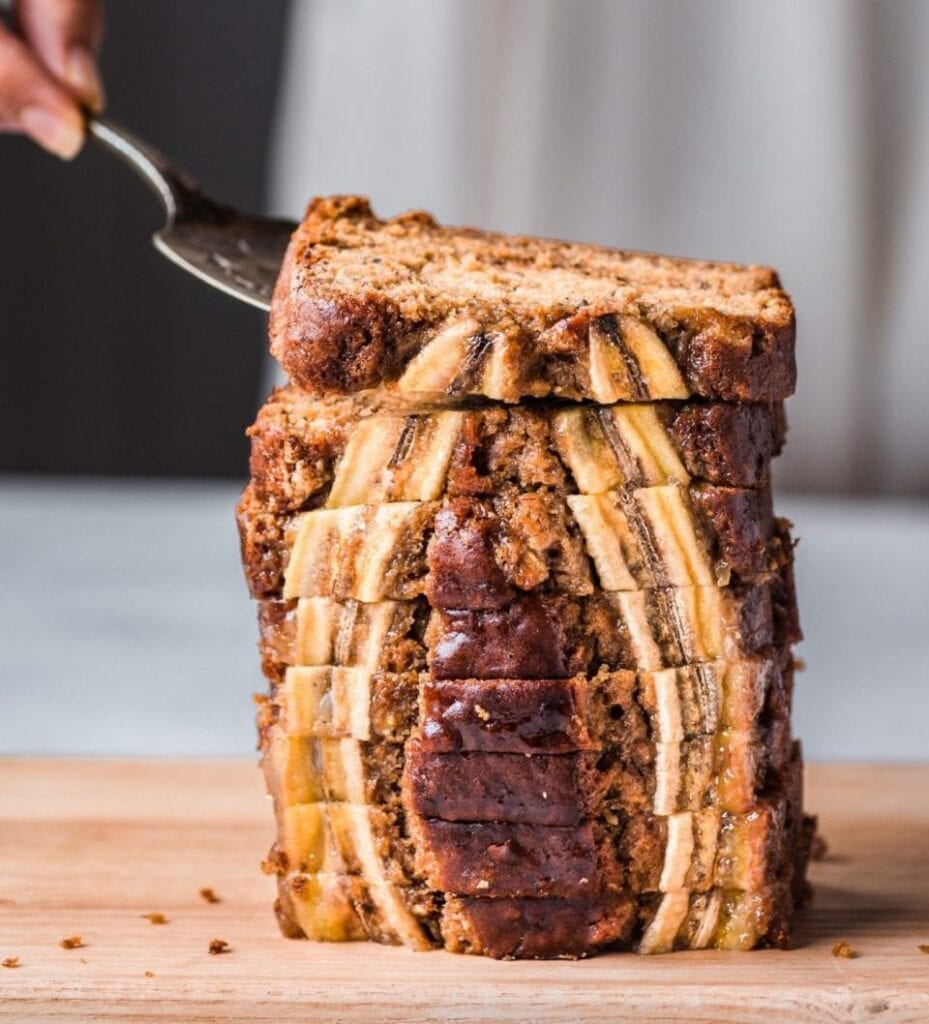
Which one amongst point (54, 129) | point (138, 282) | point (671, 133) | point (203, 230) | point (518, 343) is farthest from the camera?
point (138, 282)

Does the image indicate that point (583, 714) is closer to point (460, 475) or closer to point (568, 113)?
point (460, 475)

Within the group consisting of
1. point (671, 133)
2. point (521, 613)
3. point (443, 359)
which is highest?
point (671, 133)

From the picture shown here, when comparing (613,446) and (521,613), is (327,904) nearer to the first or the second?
(521,613)

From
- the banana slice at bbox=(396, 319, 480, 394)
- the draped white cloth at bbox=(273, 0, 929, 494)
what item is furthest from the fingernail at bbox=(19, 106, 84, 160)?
the draped white cloth at bbox=(273, 0, 929, 494)

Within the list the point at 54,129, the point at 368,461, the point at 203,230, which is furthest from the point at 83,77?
the point at 368,461

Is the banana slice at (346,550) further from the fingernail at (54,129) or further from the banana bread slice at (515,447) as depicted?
the fingernail at (54,129)

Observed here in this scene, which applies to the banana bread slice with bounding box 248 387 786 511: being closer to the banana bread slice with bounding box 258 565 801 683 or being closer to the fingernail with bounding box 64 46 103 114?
the banana bread slice with bounding box 258 565 801 683

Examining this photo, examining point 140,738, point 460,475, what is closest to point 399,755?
point 460,475
